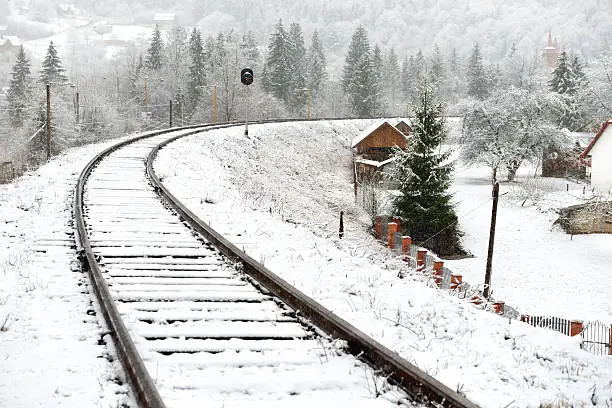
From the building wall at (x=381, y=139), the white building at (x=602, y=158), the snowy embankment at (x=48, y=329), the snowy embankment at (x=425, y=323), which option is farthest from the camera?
the building wall at (x=381, y=139)

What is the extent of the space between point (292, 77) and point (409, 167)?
63332 millimetres

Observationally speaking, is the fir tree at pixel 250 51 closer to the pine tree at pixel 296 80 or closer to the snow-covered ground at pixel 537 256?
the pine tree at pixel 296 80

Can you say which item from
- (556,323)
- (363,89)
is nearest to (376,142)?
(556,323)

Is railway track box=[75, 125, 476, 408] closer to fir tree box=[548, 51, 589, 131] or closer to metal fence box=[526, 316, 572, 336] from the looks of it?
metal fence box=[526, 316, 572, 336]

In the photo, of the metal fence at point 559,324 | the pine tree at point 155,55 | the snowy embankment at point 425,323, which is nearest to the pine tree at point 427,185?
the metal fence at point 559,324

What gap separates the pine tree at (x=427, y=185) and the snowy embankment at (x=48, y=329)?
2802 centimetres

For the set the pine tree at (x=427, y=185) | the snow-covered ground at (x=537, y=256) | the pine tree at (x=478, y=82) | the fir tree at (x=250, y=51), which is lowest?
the snow-covered ground at (x=537, y=256)

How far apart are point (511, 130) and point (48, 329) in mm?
53253

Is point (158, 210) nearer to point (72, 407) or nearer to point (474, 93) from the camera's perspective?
point (72, 407)

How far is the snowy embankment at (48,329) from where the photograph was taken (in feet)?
15.0

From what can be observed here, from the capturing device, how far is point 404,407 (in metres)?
4.47

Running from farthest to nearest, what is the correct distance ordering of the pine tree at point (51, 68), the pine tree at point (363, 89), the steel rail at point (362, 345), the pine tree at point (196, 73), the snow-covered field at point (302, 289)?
the pine tree at point (363, 89)
the pine tree at point (196, 73)
the pine tree at point (51, 68)
the snow-covered field at point (302, 289)
the steel rail at point (362, 345)

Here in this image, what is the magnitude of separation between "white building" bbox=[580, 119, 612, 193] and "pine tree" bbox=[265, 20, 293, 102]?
54854 mm

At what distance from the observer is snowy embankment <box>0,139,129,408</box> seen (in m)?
4.56
